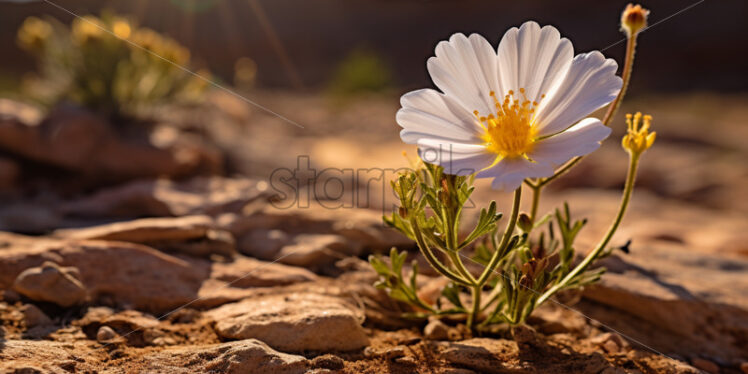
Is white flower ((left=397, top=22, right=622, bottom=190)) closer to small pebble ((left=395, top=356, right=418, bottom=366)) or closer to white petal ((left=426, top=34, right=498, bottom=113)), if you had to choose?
white petal ((left=426, top=34, right=498, bottom=113))

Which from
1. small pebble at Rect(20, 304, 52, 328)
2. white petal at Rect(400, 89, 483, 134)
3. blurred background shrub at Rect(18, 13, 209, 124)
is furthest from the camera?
blurred background shrub at Rect(18, 13, 209, 124)

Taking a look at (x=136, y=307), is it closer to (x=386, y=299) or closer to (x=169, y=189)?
(x=386, y=299)

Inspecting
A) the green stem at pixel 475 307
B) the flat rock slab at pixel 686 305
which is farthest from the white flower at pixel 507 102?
the flat rock slab at pixel 686 305

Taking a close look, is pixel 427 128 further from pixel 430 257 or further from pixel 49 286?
pixel 49 286

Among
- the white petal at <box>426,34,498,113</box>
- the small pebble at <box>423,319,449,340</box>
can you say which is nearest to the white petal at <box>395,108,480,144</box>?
the white petal at <box>426,34,498,113</box>

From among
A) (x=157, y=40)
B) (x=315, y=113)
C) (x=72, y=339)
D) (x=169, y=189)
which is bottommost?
(x=72, y=339)

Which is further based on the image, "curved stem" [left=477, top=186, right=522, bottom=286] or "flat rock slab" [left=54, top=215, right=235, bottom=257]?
"flat rock slab" [left=54, top=215, right=235, bottom=257]

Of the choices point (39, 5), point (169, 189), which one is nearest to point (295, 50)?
point (39, 5)

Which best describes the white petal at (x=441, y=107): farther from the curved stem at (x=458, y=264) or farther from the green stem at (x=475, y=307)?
the green stem at (x=475, y=307)
